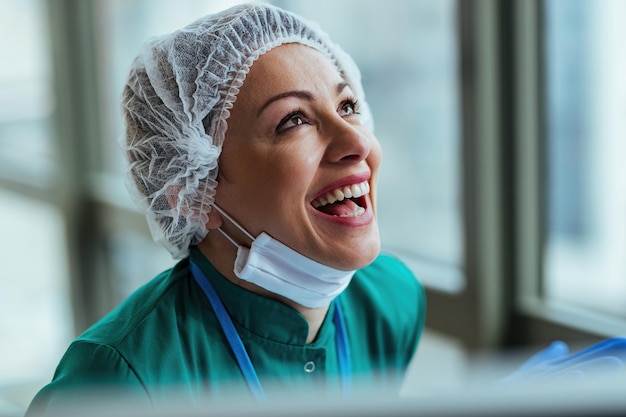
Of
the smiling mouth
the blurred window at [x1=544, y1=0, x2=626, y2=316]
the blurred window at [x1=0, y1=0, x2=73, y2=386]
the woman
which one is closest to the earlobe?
the woman

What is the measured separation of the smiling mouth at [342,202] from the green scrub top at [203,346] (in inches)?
6.2

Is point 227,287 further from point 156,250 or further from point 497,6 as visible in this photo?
point 156,250

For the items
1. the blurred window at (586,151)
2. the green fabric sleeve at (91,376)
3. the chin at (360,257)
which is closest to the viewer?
the green fabric sleeve at (91,376)

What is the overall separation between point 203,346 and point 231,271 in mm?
121

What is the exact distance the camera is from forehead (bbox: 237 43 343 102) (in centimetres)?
120

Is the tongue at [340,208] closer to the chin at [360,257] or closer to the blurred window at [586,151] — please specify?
the chin at [360,257]

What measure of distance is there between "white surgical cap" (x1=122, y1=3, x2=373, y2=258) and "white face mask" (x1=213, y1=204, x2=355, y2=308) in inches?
2.4

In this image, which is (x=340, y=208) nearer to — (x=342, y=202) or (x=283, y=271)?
(x=342, y=202)

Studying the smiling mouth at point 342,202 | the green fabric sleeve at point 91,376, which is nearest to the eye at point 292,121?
the smiling mouth at point 342,202

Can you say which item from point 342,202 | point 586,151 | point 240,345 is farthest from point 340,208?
point 586,151

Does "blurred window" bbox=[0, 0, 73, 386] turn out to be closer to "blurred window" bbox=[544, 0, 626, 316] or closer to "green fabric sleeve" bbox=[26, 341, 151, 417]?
"blurred window" bbox=[544, 0, 626, 316]

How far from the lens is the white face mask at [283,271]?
1.21 m

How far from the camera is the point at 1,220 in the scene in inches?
162

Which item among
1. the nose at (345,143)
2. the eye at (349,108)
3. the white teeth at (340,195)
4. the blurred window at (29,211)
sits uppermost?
the eye at (349,108)
